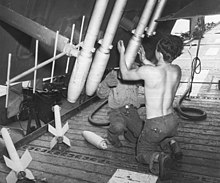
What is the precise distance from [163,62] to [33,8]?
6.36 feet

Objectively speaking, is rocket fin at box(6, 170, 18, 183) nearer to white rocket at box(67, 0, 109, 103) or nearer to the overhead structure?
white rocket at box(67, 0, 109, 103)

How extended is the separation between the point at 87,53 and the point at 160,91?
1.52 m

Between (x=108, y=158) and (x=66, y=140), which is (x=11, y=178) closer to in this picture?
(x=66, y=140)

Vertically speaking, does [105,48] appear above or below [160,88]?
above

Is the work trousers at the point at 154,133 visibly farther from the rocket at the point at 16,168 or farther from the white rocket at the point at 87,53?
the rocket at the point at 16,168

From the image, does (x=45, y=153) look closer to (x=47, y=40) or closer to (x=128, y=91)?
(x=128, y=91)

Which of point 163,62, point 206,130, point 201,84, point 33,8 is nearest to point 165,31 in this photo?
→ point 201,84

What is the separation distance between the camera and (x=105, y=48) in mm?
3016

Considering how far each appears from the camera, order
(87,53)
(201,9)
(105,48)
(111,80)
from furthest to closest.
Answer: (111,80), (201,9), (105,48), (87,53)

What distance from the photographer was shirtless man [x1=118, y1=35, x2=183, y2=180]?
3.95 metres

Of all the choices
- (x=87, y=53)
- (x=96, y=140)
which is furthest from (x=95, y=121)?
(x=87, y=53)

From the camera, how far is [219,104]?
7027 millimetres

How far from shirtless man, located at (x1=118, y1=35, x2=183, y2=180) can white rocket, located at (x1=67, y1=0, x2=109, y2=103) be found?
39.0 inches

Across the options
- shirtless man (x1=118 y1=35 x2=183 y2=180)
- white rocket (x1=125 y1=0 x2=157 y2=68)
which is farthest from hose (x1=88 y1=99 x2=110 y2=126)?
white rocket (x1=125 y1=0 x2=157 y2=68)
